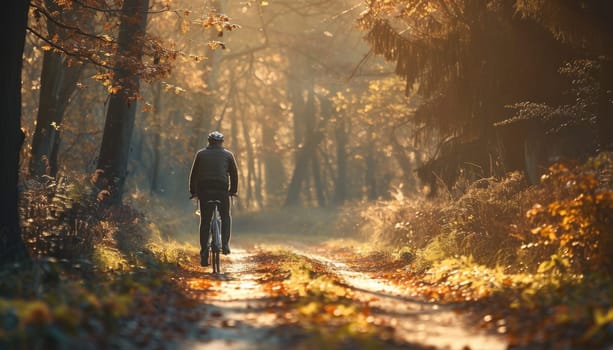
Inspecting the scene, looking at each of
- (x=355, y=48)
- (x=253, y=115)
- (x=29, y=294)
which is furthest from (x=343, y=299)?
(x=253, y=115)

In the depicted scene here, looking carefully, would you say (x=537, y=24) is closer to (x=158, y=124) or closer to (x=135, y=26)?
(x=135, y=26)

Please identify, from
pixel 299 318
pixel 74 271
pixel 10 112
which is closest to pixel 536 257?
pixel 299 318

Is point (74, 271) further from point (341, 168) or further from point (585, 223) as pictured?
point (341, 168)

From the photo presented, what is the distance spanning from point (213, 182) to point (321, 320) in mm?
6408

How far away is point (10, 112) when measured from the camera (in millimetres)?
10570

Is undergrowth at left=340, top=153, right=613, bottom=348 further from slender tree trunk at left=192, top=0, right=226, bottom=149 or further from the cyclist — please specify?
slender tree trunk at left=192, top=0, right=226, bottom=149

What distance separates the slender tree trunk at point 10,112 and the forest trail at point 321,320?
2445mm

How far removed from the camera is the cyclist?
13.9 m

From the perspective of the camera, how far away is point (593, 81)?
13.5 m

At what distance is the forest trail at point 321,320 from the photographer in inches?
276

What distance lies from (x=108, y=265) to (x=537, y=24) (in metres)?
8.68

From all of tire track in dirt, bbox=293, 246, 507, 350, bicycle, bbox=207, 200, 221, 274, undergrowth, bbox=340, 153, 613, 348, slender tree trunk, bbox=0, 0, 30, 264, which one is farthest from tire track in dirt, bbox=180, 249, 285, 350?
slender tree trunk, bbox=0, 0, 30, 264

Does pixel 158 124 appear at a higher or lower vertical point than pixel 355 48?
lower

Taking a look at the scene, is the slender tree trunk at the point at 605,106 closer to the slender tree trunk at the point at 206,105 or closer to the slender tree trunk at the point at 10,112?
the slender tree trunk at the point at 10,112
